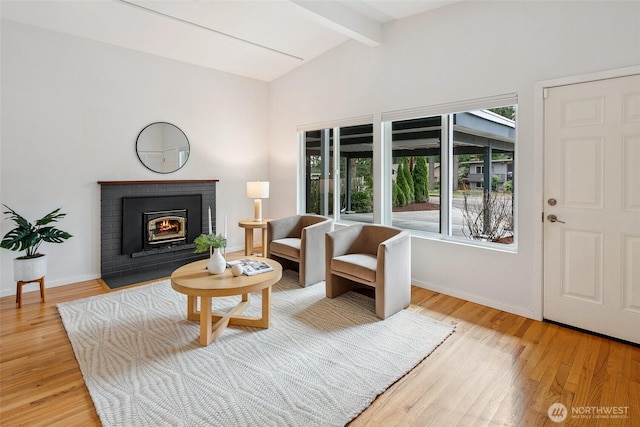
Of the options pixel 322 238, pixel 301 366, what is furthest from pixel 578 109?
pixel 301 366

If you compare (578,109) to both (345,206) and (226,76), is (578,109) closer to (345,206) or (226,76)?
(345,206)

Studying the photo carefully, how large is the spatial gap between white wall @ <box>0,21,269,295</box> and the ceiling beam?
2321 mm

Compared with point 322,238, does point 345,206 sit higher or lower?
higher

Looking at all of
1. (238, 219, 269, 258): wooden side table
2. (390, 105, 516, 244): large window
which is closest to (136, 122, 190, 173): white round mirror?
(238, 219, 269, 258): wooden side table

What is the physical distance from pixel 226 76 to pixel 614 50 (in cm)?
457

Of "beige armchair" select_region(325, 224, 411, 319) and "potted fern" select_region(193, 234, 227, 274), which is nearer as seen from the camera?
"potted fern" select_region(193, 234, 227, 274)

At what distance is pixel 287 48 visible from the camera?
4.56 m

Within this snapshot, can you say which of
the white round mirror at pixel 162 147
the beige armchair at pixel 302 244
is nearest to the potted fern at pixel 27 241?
the white round mirror at pixel 162 147

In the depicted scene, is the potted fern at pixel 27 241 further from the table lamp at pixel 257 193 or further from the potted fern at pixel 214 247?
the table lamp at pixel 257 193

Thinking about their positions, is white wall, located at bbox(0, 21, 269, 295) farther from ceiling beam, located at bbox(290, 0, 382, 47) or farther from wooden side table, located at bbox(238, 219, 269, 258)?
ceiling beam, located at bbox(290, 0, 382, 47)

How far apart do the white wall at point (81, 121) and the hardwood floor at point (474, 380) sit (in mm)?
1320

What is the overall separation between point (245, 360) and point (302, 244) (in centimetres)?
158

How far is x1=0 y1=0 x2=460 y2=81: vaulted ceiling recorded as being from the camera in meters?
3.36

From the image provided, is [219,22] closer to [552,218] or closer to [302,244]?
[302,244]
